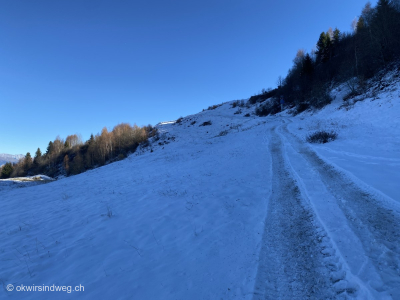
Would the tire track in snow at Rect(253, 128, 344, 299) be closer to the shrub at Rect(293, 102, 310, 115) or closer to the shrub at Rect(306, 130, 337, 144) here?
the shrub at Rect(306, 130, 337, 144)

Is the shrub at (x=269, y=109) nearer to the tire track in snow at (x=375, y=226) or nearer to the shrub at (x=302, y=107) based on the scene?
the shrub at (x=302, y=107)

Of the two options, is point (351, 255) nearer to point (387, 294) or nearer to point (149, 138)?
point (387, 294)

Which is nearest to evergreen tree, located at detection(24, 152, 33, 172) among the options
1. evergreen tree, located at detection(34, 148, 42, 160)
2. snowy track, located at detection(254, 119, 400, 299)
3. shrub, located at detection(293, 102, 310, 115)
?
evergreen tree, located at detection(34, 148, 42, 160)

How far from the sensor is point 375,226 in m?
3.63

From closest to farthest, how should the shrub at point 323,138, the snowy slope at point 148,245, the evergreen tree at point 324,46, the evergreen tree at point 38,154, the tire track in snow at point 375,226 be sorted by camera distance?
the tire track in snow at point 375,226
the snowy slope at point 148,245
the shrub at point 323,138
the evergreen tree at point 324,46
the evergreen tree at point 38,154

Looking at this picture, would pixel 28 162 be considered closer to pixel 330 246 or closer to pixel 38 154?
pixel 38 154

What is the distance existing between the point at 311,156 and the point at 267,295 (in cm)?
910

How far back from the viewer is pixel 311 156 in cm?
987

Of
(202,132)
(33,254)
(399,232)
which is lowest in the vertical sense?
(399,232)

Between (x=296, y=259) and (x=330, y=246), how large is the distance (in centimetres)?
73

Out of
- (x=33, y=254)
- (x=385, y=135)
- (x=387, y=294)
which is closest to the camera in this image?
(x=387, y=294)

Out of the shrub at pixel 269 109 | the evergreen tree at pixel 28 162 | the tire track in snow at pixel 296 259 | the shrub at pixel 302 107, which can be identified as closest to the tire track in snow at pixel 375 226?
the tire track in snow at pixel 296 259

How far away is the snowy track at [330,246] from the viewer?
8.36 feet

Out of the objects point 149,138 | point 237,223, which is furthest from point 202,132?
point 237,223
